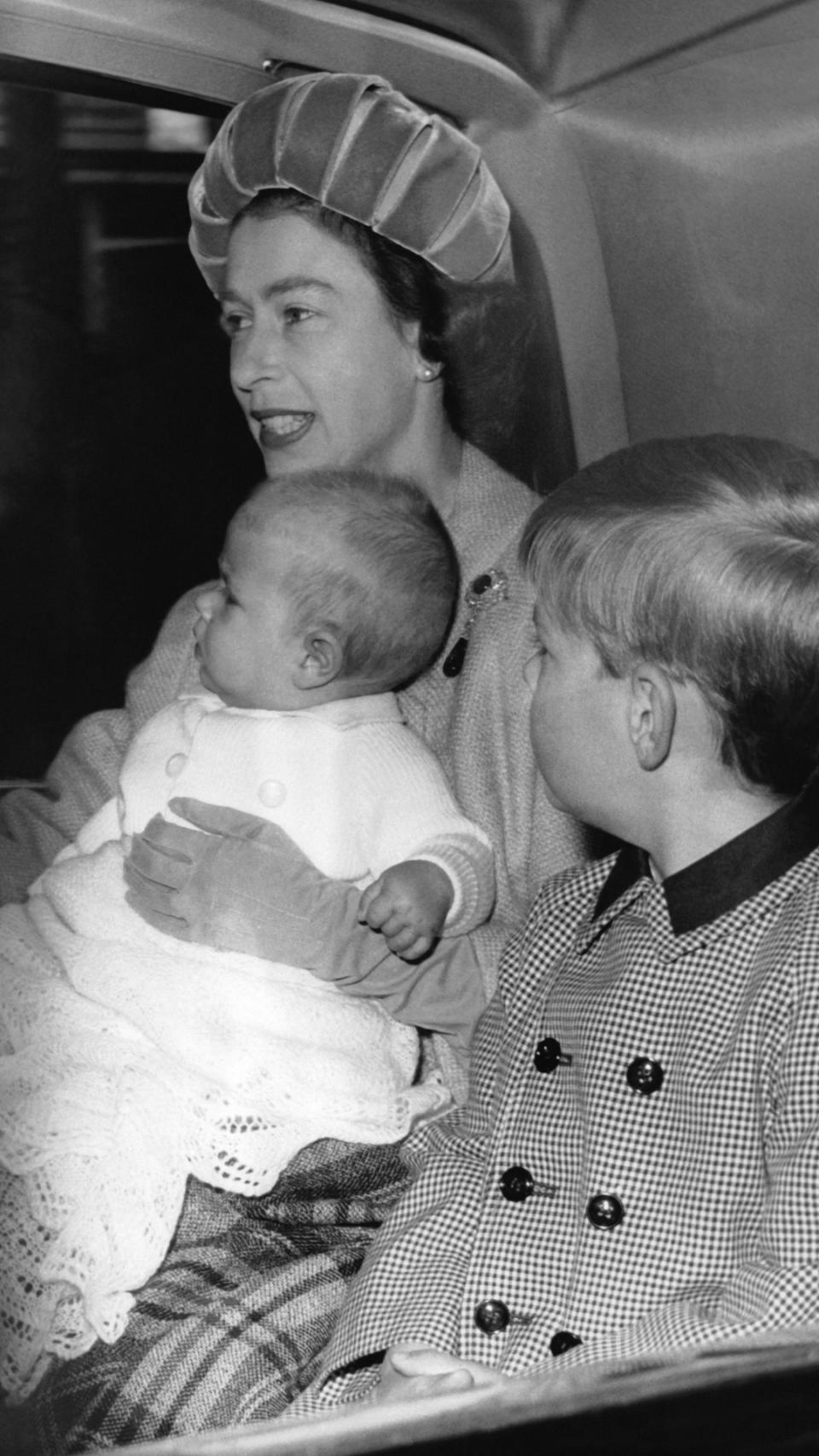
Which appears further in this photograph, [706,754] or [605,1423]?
[706,754]

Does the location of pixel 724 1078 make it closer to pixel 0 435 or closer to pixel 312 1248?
pixel 312 1248

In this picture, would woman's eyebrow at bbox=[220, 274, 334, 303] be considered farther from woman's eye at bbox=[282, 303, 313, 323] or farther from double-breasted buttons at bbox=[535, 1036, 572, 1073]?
double-breasted buttons at bbox=[535, 1036, 572, 1073]

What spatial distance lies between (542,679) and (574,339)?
0.24 m

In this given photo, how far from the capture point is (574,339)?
1311 mm

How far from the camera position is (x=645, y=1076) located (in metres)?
1.24

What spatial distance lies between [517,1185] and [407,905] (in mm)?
217

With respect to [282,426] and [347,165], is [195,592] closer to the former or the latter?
[282,426]

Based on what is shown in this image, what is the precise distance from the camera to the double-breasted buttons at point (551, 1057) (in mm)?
1308

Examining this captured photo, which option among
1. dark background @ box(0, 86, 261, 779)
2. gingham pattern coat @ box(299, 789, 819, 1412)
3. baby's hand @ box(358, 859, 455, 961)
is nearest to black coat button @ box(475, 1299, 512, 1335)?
gingham pattern coat @ box(299, 789, 819, 1412)

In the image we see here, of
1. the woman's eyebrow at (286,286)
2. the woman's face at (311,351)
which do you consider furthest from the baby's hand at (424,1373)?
the woman's eyebrow at (286,286)

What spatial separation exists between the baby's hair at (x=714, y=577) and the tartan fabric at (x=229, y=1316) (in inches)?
15.8

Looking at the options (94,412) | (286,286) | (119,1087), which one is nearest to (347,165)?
(286,286)

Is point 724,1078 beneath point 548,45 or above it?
beneath

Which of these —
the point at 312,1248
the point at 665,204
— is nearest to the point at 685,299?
the point at 665,204
